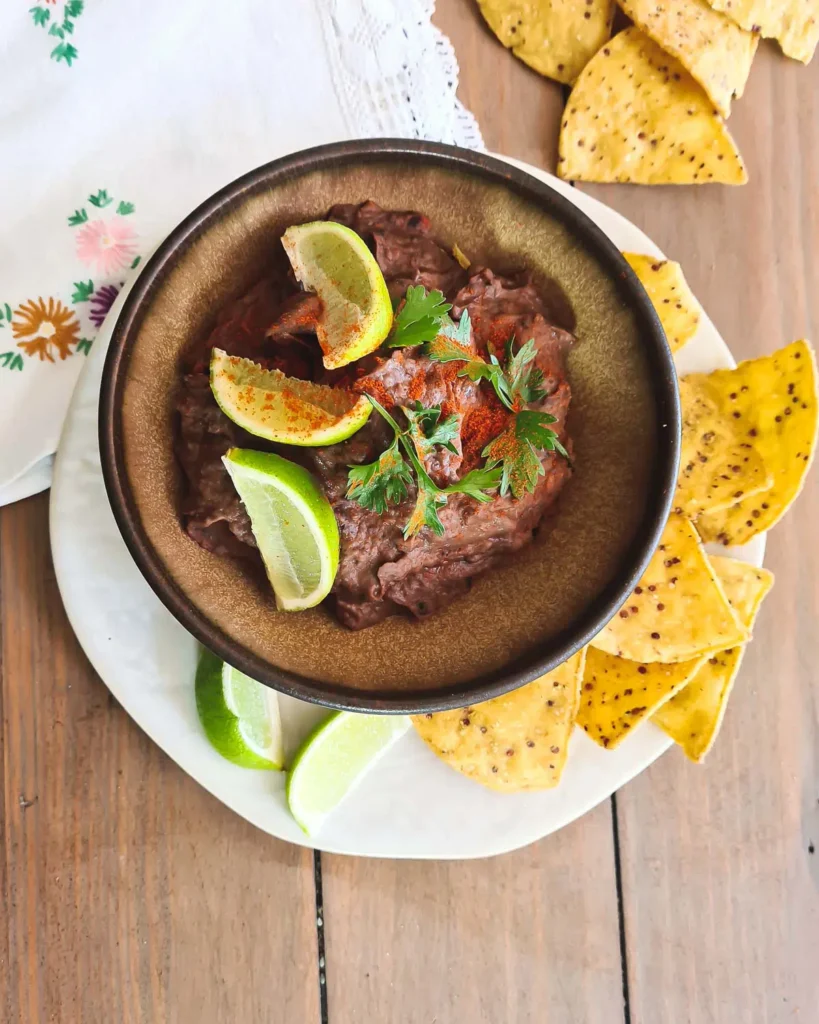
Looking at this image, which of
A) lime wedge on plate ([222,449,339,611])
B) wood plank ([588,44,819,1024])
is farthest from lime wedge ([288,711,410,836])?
wood plank ([588,44,819,1024])

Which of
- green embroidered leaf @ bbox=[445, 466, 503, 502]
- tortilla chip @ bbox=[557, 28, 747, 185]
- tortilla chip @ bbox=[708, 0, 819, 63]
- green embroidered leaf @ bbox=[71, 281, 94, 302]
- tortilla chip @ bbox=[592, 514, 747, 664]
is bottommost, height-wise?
tortilla chip @ bbox=[592, 514, 747, 664]

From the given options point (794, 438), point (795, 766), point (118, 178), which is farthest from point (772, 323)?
point (118, 178)

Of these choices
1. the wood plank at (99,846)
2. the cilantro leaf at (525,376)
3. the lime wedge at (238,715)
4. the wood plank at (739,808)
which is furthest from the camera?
the wood plank at (739,808)

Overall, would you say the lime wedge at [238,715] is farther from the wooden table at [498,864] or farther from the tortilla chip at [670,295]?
the tortilla chip at [670,295]

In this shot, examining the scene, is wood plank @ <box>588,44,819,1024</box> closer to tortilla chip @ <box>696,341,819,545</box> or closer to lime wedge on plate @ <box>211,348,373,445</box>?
tortilla chip @ <box>696,341,819,545</box>

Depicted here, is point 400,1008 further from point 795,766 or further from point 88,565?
point 88,565

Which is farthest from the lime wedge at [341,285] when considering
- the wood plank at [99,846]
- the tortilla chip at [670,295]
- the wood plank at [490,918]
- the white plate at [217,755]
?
the wood plank at [99,846]
